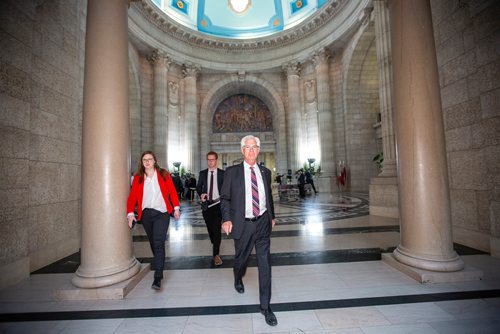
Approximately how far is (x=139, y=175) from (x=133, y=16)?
1487cm

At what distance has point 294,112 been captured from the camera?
18.1 metres

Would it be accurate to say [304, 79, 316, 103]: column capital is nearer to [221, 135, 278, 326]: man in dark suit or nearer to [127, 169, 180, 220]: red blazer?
[127, 169, 180, 220]: red blazer

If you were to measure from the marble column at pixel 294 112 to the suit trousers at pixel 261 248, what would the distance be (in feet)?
51.5

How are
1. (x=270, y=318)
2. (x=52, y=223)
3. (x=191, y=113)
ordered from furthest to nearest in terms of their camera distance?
(x=191, y=113), (x=52, y=223), (x=270, y=318)

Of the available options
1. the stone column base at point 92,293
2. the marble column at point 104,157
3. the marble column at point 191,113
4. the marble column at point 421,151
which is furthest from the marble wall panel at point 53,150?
the marble column at point 191,113

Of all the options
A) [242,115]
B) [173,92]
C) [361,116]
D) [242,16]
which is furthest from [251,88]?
[361,116]

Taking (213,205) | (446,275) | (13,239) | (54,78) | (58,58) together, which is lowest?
(446,275)

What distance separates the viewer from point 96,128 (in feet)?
9.47

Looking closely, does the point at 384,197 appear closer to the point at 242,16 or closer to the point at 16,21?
the point at 16,21

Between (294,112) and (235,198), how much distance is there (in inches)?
659

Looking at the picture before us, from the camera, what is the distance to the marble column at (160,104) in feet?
51.1

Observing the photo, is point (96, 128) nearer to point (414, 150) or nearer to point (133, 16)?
point (414, 150)

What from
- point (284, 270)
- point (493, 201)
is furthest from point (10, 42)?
point (493, 201)

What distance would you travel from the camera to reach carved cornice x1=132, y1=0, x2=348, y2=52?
14547mm
